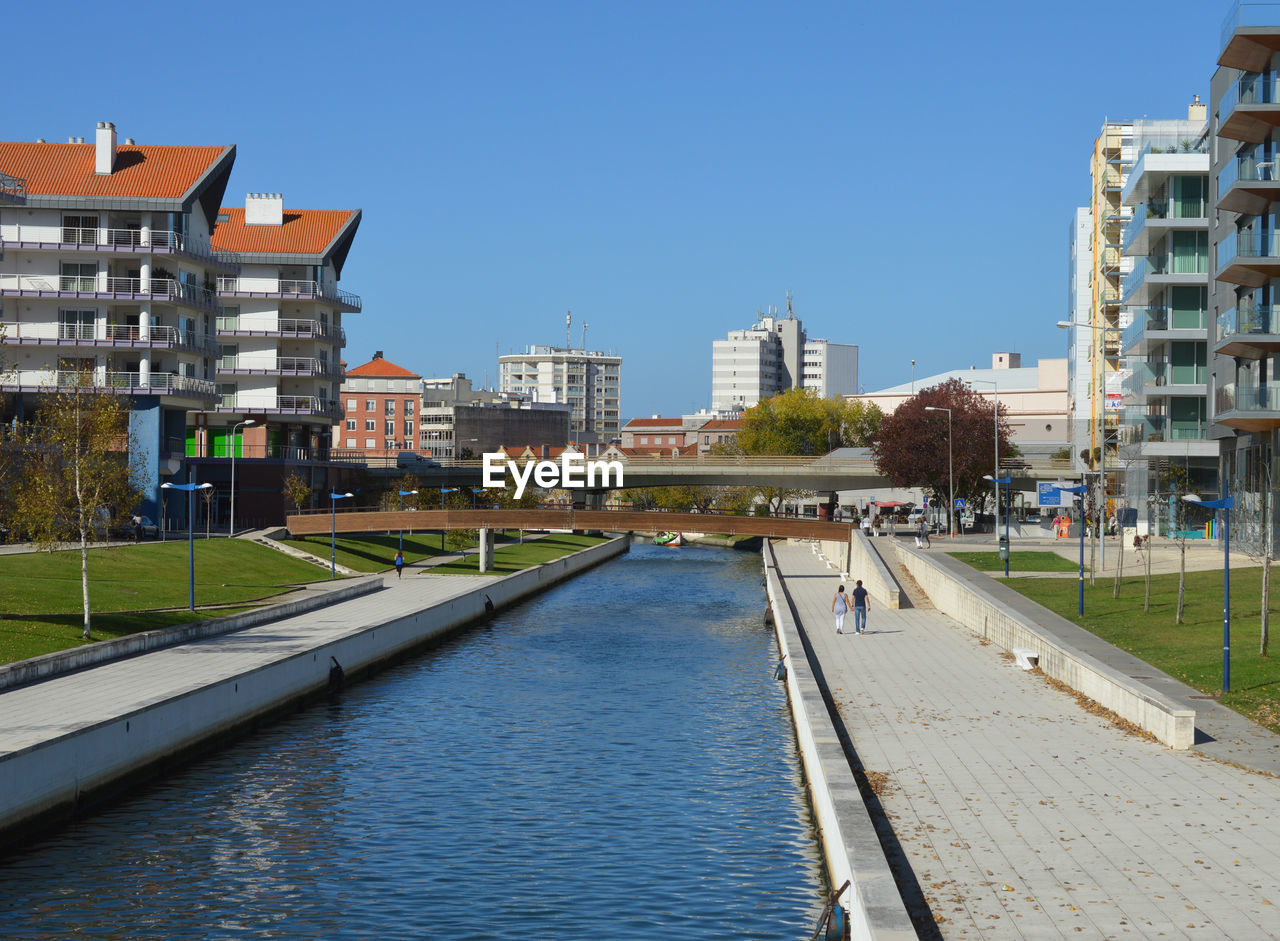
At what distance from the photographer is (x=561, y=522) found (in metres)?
77.6

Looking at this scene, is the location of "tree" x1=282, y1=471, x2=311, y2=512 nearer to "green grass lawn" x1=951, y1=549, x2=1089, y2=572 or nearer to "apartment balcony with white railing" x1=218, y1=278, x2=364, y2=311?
"apartment balcony with white railing" x1=218, y1=278, x2=364, y2=311

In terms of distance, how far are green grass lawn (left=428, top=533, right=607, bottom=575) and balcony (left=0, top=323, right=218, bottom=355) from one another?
62.8 feet

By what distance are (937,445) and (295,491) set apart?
4308 centimetres

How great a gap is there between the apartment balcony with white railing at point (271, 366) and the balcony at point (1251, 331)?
58.5 m

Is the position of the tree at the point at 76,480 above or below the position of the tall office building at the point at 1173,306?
below

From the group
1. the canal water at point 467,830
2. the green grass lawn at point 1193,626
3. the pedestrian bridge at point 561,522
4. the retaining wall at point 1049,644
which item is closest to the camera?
the canal water at point 467,830

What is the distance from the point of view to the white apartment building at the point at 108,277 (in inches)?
2864

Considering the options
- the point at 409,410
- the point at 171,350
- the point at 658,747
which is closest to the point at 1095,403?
the point at 171,350

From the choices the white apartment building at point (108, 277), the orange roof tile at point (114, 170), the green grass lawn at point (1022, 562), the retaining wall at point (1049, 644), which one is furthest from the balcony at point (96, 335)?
the green grass lawn at point (1022, 562)

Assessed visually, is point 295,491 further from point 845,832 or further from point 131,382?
point 845,832

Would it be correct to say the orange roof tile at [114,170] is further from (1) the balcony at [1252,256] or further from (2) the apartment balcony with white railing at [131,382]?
(1) the balcony at [1252,256]

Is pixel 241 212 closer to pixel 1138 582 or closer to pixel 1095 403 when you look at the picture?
pixel 1095 403

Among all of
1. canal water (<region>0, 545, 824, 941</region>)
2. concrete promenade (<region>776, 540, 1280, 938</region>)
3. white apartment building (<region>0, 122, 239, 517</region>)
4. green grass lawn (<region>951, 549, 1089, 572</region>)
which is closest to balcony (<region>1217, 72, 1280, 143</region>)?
green grass lawn (<region>951, 549, 1089, 572</region>)

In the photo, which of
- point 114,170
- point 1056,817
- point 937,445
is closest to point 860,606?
point 1056,817
